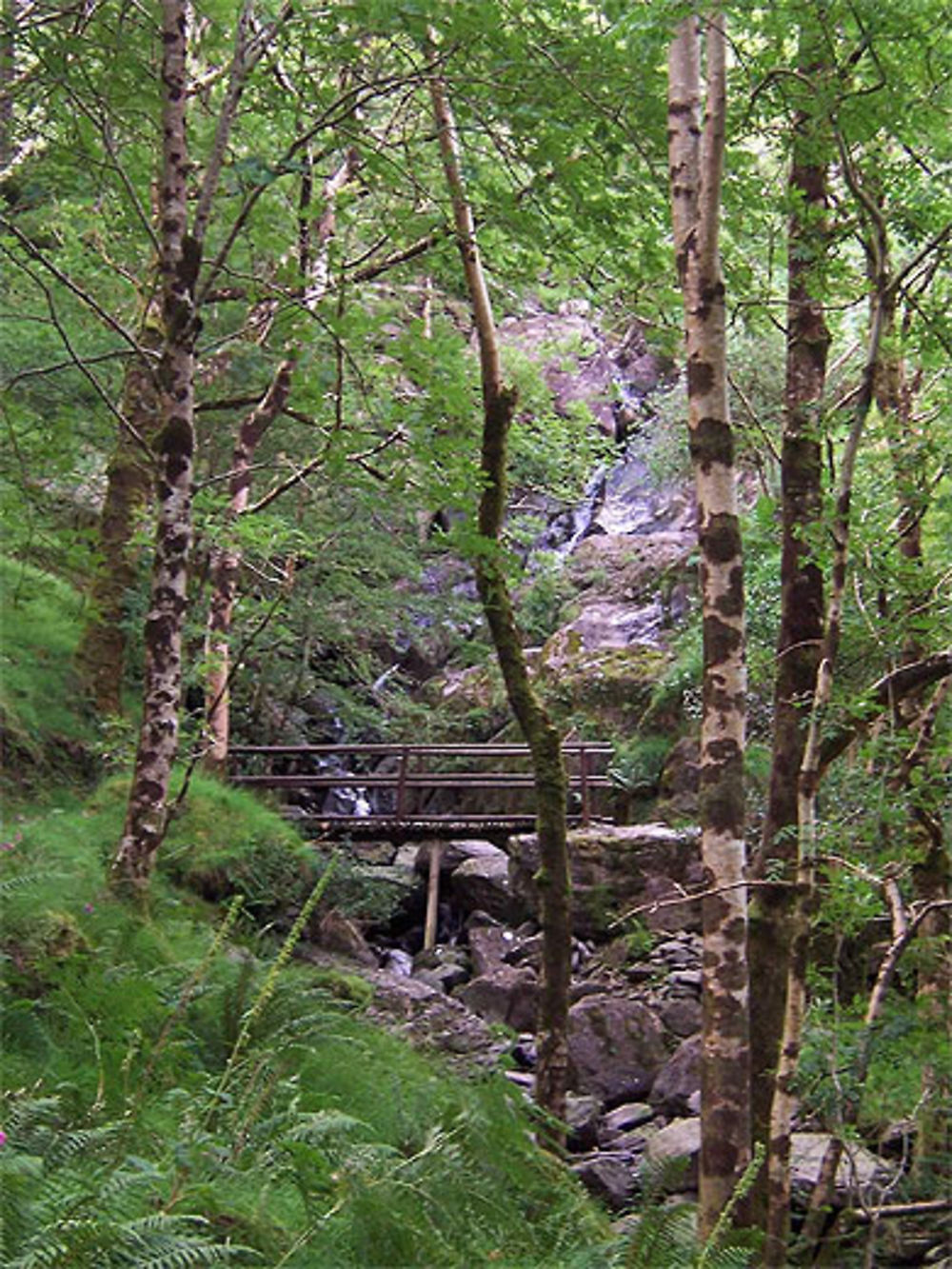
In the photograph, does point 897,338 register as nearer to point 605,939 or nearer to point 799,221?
point 799,221

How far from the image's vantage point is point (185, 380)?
532 cm

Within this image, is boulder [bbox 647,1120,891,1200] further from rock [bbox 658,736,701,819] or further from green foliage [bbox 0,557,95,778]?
rock [bbox 658,736,701,819]

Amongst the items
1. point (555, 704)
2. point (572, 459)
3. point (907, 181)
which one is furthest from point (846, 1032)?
point (555, 704)

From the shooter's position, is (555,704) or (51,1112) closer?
(51,1112)

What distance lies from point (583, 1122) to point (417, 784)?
241 inches

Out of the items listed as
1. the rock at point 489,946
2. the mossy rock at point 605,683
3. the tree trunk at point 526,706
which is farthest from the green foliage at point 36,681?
the mossy rock at point 605,683

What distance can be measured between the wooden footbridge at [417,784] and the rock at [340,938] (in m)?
1.43

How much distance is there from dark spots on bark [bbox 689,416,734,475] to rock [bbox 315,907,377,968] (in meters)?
7.87

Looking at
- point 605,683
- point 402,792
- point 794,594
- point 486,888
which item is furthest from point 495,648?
point 605,683

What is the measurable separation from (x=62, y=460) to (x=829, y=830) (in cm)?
396

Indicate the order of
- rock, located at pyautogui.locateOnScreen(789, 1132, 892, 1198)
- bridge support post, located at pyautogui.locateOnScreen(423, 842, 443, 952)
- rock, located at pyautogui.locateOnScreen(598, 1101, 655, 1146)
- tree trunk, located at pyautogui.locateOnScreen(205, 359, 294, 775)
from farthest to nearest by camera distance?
1. bridge support post, located at pyautogui.locateOnScreen(423, 842, 443, 952)
2. tree trunk, located at pyautogui.locateOnScreen(205, 359, 294, 775)
3. rock, located at pyautogui.locateOnScreen(598, 1101, 655, 1146)
4. rock, located at pyautogui.locateOnScreen(789, 1132, 892, 1198)

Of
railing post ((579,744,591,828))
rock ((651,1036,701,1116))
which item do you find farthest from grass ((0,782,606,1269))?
railing post ((579,744,591,828))

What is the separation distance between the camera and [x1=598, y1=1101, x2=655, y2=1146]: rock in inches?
328

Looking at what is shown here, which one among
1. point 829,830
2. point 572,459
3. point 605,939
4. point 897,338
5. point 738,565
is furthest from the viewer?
point 605,939
